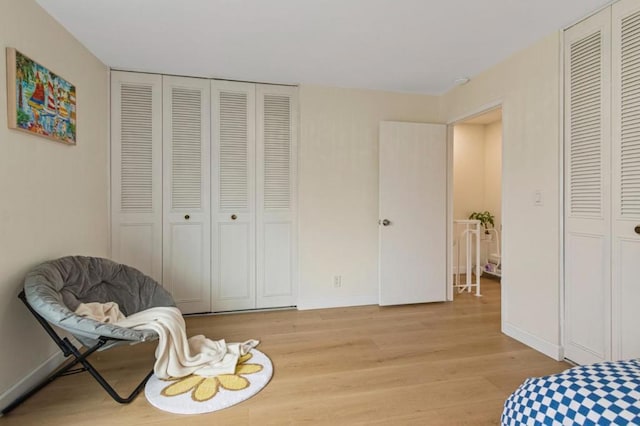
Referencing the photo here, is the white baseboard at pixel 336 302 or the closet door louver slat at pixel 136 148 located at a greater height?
the closet door louver slat at pixel 136 148

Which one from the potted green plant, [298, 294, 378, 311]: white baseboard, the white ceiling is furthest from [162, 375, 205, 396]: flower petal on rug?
the potted green plant

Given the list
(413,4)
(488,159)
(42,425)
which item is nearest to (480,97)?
(413,4)

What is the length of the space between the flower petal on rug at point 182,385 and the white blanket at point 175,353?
Answer: 0.03m

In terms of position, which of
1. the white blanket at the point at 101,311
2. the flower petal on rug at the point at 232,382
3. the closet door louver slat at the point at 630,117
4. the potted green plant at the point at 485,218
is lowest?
the flower petal on rug at the point at 232,382

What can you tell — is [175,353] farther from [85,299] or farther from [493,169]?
[493,169]

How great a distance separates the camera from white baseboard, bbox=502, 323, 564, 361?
232cm

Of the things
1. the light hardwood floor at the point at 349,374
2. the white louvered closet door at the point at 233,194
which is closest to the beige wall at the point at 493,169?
the light hardwood floor at the point at 349,374

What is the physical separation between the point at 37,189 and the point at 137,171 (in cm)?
112

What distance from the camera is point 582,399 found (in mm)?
1056

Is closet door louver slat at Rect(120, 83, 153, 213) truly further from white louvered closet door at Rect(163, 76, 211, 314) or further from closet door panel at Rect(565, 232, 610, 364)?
closet door panel at Rect(565, 232, 610, 364)

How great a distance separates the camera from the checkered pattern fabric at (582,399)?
99 centimetres

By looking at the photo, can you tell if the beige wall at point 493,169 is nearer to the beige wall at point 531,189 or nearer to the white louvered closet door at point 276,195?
the beige wall at point 531,189

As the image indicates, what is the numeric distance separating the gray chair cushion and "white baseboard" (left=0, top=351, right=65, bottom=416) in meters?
0.45

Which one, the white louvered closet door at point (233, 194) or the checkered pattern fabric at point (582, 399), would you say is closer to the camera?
the checkered pattern fabric at point (582, 399)
